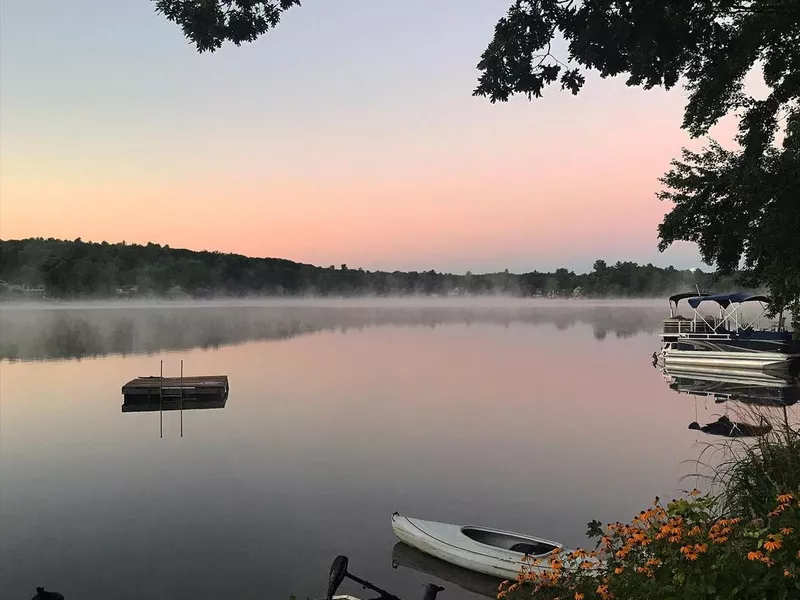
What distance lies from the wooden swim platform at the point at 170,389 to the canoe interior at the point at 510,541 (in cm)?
2136

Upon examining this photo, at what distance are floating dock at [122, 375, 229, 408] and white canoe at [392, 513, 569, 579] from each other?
20276 millimetres

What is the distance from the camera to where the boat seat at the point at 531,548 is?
31.4ft

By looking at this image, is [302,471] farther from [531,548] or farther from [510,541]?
[531,548]

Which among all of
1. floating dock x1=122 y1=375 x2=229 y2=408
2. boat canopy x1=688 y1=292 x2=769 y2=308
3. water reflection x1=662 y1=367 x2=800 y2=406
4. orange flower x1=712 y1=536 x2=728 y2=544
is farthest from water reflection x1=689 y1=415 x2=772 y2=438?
floating dock x1=122 y1=375 x2=229 y2=408

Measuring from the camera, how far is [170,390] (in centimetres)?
2883

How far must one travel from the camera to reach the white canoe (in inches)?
364

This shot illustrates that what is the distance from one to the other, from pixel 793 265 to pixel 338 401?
20736 mm

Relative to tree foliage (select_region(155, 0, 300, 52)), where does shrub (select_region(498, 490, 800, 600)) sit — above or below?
below

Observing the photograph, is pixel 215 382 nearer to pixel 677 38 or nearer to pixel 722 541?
pixel 677 38

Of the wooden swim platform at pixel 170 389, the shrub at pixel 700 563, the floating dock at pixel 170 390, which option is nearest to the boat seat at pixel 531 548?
the shrub at pixel 700 563

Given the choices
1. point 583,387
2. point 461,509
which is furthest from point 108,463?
point 583,387

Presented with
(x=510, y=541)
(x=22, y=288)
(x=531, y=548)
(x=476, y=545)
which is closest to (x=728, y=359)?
(x=510, y=541)

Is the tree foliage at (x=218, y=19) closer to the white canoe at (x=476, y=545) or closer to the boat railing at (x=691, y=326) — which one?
the white canoe at (x=476, y=545)

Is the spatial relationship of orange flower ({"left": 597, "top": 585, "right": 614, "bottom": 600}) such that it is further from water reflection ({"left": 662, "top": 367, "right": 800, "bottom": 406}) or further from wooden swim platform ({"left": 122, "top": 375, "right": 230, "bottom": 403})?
wooden swim platform ({"left": 122, "top": 375, "right": 230, "bottom": 403})
